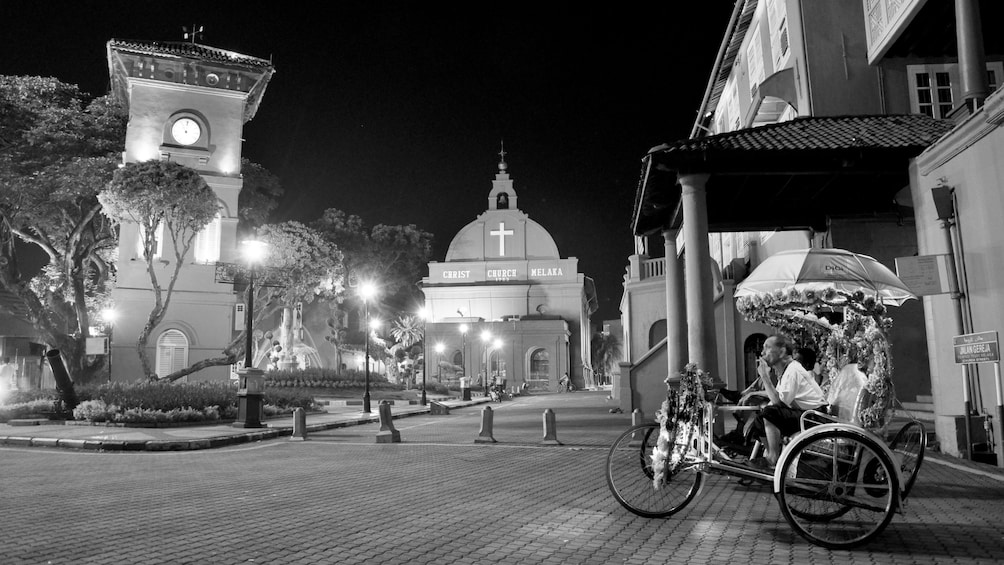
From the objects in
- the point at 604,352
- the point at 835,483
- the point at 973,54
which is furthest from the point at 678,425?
the point at 604,352

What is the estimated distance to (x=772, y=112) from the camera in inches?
816

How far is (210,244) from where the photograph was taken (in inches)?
1329

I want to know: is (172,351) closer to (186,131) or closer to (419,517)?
(186,131)

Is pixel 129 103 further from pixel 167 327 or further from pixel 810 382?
pixel 810 382

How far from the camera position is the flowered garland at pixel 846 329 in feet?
22.7

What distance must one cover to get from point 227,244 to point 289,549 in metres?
30.7

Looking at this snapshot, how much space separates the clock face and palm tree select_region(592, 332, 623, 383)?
59.0m

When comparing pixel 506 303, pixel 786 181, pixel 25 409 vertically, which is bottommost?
pixel 25 409

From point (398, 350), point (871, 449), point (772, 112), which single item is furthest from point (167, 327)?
point (871, 449)

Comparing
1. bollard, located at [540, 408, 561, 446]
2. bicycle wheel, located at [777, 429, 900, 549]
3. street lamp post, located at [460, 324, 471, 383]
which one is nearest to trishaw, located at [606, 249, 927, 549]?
bicycle wheel, located at [777, 429, 900, 549]

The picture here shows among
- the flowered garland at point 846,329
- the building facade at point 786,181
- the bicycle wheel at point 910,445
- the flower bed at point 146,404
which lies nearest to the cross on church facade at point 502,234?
the building facade at point 786,181

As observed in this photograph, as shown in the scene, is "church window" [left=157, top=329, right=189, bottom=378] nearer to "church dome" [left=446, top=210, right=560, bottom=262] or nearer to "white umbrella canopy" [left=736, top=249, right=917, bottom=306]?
"white umbrella canopy" [left=736, top=249, right=917, bottom=306]

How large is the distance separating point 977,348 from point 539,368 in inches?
2010

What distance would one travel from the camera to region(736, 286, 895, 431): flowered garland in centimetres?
693
